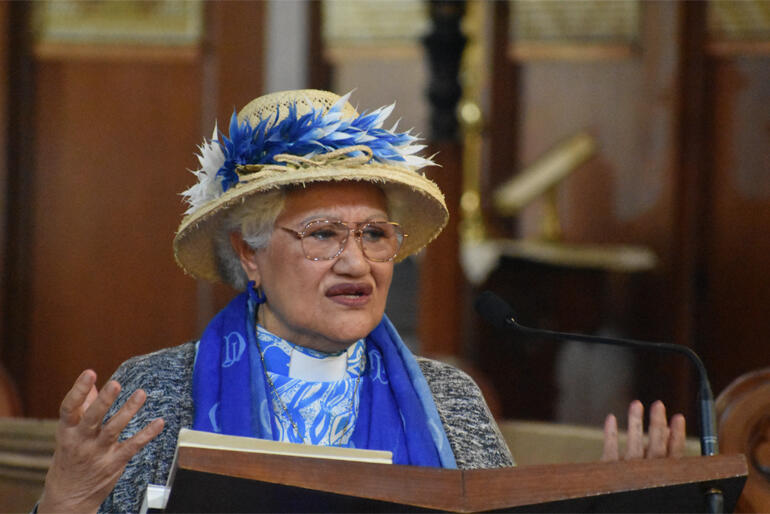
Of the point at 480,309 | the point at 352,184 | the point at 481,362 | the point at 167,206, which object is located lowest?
the point at 481,362

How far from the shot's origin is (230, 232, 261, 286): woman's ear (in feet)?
7.45

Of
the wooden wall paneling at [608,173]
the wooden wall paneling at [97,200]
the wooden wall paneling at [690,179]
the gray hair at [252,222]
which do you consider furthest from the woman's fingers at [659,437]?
the wooden wall paneling at [690,179]

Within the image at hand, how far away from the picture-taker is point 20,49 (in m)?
5.06

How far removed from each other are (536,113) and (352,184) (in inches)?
143

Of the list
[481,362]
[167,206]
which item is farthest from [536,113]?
[167,206]

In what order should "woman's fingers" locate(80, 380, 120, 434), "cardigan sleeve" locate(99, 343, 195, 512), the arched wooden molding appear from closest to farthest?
"woman's fingers" locate(80, 380, 120, 434), "cardigan sleeve" locate(99, 343, 195, 512), the arched wooden molding

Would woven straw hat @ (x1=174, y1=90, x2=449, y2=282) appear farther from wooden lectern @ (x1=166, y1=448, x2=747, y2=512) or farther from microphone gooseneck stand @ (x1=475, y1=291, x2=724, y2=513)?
wooden lectern @ (x1=166, y1=448, x2=747, y2=512)

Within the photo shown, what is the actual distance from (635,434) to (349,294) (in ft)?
1.98

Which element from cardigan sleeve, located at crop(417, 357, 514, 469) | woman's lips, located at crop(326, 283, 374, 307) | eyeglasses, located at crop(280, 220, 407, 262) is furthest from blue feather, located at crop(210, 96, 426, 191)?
cardigan sleeve, located at crop(417, 357, 514, 469)

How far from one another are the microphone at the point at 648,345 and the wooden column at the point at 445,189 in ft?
7.92

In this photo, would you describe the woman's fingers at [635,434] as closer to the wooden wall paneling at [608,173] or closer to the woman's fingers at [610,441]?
the woman's fingers at [610,441]

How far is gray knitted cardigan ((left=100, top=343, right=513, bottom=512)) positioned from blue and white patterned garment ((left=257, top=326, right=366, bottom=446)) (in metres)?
0.17

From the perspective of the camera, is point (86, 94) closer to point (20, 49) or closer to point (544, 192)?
point (20, 49)

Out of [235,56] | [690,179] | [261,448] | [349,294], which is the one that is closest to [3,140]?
[235,56]
